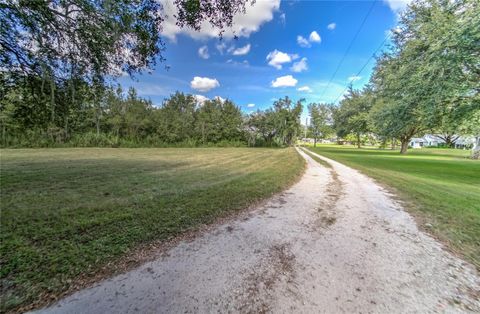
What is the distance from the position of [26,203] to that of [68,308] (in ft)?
15.8

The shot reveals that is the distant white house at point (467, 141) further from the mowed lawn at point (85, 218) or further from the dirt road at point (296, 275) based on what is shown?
the mowed lawn at point (85, 218)

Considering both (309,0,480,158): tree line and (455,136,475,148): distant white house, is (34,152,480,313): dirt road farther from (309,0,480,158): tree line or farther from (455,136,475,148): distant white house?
(455,136,475,148): distant white house

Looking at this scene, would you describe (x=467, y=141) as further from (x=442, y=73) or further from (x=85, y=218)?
(x=85, y=218)

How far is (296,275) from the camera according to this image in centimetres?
269

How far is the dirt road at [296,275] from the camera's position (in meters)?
2.21

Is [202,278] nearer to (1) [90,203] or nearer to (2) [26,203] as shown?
(1) [90,203]

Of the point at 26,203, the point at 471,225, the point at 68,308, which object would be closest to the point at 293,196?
the point at 471,225

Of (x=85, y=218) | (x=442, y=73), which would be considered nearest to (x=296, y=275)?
(x=85, y=218)

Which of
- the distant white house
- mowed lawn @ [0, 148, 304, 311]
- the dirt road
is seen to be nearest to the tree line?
the distant white house

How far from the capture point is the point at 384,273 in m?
2.80

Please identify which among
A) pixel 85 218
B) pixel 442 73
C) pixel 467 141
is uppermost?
pixel 442 73

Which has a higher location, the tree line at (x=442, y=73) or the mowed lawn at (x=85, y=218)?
the tree line at (x=442, y=73)

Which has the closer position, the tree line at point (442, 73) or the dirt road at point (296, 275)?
the dirt road at point (296, 275)

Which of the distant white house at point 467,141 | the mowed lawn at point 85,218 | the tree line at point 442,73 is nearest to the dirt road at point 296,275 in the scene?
the mowed lawn at point 85,218
